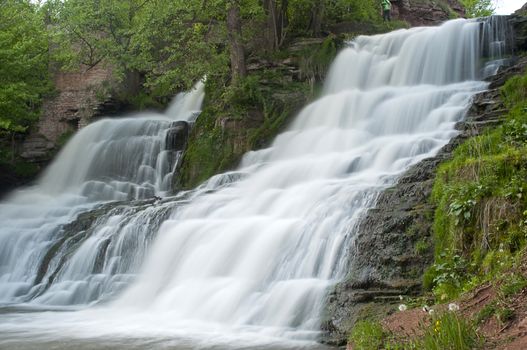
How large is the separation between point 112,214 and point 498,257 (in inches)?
426

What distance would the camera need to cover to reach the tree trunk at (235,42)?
800 inches

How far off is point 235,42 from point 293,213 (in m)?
10.3

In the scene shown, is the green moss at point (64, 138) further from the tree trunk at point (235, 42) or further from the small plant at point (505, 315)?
the small plant at point (505, 315)

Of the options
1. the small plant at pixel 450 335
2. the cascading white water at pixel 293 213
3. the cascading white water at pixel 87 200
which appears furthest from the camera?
the cascading white water at pixel 87 200

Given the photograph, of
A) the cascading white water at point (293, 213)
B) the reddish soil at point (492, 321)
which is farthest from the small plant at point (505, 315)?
the cascading white water at point (293, 213)

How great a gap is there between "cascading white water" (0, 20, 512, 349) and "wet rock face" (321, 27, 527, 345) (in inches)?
13.2

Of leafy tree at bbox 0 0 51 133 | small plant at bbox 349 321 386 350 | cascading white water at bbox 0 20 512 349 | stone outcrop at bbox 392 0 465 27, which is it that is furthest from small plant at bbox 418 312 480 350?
stone outcrop at bbox 392 0 465 27

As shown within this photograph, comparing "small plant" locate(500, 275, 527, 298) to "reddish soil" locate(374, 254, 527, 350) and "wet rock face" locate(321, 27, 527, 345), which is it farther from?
"wet rock face" locate(321, 27, 527, 345)

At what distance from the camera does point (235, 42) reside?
67.1ft

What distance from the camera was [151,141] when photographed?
21.9m

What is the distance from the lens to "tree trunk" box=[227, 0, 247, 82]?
66.6 ft

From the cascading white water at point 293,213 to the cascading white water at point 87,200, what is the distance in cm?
28

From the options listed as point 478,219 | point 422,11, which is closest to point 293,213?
point 478,219

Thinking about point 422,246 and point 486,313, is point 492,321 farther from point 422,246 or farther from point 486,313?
point 422,246
